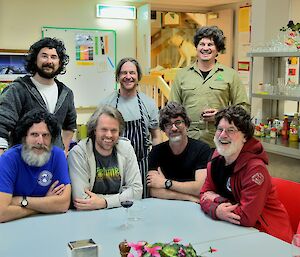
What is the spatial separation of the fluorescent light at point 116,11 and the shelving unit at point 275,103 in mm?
2638

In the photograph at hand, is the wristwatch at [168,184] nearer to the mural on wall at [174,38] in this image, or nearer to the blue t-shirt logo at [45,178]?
the blue t-shirt logo at [45,178]

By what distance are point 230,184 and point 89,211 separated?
31.3 inches

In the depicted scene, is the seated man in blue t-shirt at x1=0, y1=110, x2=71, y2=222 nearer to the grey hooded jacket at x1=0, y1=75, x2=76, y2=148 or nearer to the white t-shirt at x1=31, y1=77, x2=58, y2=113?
the grey hooded jacket at x1=0, y1=75, x2=76, y2=148

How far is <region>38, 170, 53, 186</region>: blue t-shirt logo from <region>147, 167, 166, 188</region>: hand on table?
67cm

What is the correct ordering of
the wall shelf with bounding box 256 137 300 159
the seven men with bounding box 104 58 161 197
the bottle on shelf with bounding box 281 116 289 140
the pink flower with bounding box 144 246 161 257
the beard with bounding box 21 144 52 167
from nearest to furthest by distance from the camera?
the pink flower with bounding box 144 246 161 257
the beard with bounding box 21 144 52 167
the seven men with bounding box 104 58 161 197
the wall shelf with bounding box 256 137 300 159
the bottle on shelf with bounding box 281 116 289 140

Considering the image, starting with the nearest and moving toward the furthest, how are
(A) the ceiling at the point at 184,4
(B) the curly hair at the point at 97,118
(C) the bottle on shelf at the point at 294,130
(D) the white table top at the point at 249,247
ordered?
(D) the white table top at the point at 249,247 < (B) the curly hair at the point at 97,118 < (C) the bottle on shelf at the point at 294,130 < (A) the ceiling at the point at 184,4

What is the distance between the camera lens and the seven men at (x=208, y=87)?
3107 millimetres

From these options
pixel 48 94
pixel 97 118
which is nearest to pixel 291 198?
pixel 97 118

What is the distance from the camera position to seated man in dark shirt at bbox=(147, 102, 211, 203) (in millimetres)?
2641

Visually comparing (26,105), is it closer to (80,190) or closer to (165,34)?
(80,190)

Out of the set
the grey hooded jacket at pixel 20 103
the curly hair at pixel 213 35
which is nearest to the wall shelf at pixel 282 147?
the curly hair at pixel 213 35

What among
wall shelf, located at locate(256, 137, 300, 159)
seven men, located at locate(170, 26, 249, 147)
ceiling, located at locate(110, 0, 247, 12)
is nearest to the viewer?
seven men, located at locate(170, 26, 249, 147)

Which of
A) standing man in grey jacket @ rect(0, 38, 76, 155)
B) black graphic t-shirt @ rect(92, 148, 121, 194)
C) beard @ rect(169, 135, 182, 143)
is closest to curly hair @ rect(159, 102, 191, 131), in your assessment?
beard @ rect(169, 135, 182, 143)

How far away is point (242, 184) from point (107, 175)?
80 centimetres
